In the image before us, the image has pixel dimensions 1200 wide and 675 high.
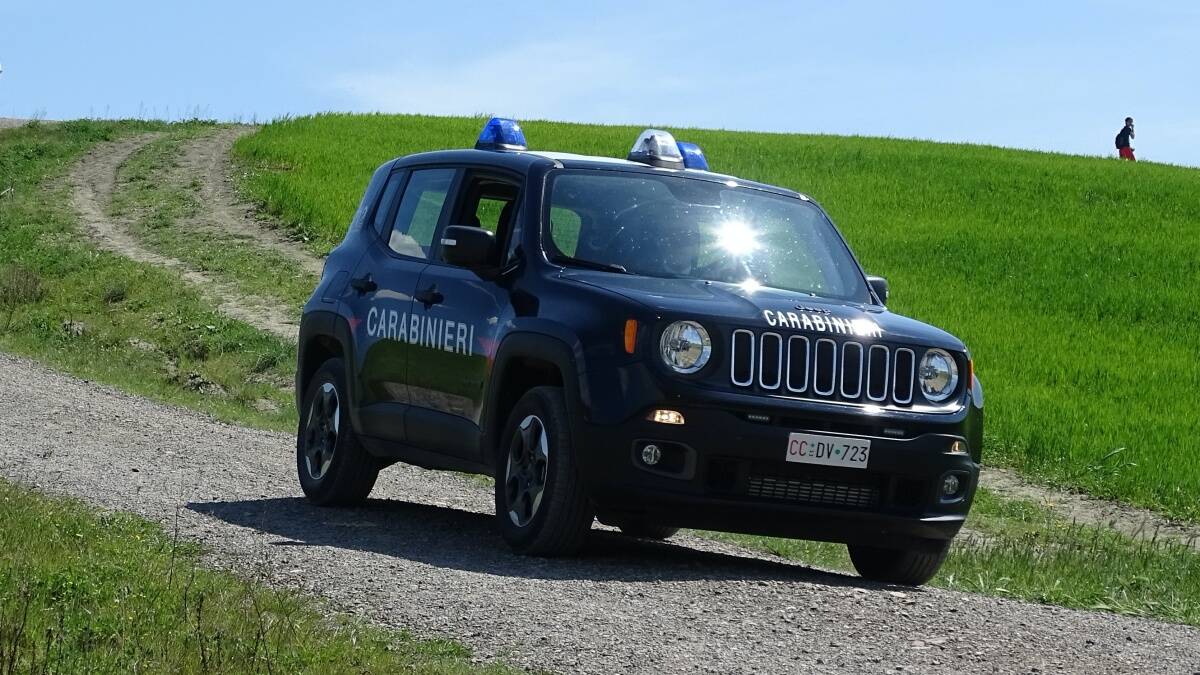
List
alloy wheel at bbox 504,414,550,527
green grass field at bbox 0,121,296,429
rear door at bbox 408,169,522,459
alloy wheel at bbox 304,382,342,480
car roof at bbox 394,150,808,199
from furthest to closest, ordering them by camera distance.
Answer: green grass field at bbox 0,121,296,429 < alloy wheel at bbox 304,382,342,480 < car roof at bbox 394,150,808,199 < rear door at bbox 408,169,522,459 < alloy wheel at bbox 504,414,550,527

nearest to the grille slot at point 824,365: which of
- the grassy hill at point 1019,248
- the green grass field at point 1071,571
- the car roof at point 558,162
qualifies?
the car roof at point 558,162

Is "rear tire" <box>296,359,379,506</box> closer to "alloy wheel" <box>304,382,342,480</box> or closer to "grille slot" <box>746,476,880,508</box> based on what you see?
"alloy wheel" <box>304,382,342,480</box>

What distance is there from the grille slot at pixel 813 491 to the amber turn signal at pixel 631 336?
77 centimetres

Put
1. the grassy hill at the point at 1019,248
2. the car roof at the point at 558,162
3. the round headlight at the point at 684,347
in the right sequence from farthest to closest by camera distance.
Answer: the grassy hill at the point at 1019,248
the car roof at the point at 558,162
the round headlight at the point at 684,347

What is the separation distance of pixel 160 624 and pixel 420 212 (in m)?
4.40

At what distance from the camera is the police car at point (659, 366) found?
8.16m

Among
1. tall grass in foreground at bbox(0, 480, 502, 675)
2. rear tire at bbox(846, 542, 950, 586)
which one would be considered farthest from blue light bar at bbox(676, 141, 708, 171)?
tall grass in foreground at bbox(0, 480, 502, 675)

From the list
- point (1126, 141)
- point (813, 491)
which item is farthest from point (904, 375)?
point (1126, 141)

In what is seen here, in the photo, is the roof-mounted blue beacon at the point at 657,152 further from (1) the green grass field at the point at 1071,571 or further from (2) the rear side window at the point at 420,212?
(1) the green grass field at the point at 1071,571

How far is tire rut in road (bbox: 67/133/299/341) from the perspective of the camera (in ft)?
88.3

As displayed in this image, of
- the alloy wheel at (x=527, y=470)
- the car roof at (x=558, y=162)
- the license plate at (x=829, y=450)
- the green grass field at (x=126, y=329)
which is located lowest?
the green grass field at (x=126, y=329)

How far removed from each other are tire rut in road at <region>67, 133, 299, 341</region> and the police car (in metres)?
15.3

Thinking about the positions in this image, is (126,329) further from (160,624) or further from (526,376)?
(160,624)

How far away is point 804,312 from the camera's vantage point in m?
8.46
